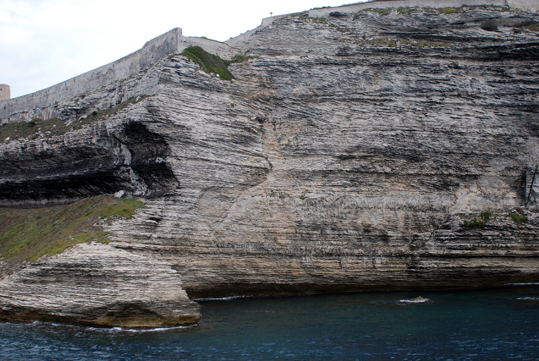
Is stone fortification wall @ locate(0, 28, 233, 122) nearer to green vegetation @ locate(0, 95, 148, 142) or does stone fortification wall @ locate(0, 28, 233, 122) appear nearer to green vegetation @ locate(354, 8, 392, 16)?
green vegetation @ locate(0, 95, 148, 142)

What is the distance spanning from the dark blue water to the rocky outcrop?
0.54 metres

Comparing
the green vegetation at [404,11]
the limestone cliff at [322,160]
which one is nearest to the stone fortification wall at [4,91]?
the limestone cliff at [322,160]

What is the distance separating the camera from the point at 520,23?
28109 mm

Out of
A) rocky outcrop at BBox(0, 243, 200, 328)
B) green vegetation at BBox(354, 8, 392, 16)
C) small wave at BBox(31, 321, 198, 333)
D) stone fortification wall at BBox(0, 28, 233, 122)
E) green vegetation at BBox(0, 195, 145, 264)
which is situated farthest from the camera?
green vegetation at BBox(354, 8, 392, 16)

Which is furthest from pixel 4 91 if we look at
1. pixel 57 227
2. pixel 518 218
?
pixel 518 218

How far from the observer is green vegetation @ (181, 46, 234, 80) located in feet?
75.9

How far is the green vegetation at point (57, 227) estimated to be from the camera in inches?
748

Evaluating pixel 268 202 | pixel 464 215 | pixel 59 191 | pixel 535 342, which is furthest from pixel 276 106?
pixel 535 342

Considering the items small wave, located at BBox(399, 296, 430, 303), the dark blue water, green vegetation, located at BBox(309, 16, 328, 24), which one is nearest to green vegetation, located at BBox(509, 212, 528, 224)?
the dark blue water

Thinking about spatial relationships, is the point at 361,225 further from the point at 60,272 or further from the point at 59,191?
the point at 59,191

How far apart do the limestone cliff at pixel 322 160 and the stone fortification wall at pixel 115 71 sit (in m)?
1.18

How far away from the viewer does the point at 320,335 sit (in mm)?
16484

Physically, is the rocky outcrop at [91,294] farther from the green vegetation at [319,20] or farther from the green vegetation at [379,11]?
the green vegetation at [379,11]

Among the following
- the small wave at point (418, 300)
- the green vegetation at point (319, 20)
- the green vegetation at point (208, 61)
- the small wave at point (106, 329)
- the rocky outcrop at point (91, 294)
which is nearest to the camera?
the small wave at point (106, 329)
